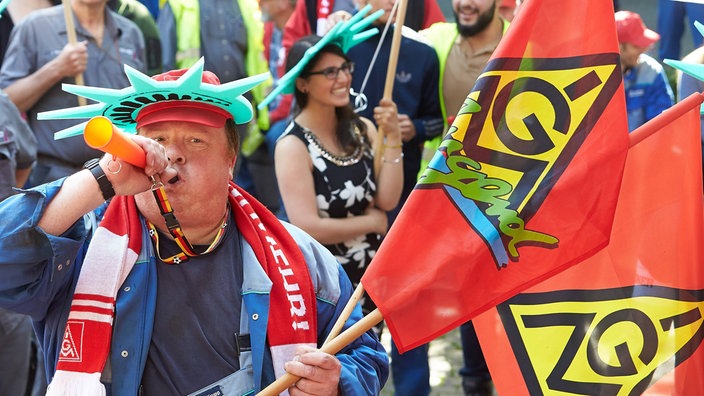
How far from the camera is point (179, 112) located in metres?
3.21

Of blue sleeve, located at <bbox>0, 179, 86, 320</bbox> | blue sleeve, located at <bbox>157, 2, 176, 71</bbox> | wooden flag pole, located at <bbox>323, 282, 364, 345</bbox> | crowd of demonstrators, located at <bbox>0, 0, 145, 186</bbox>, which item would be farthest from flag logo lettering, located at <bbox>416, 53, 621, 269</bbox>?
blue sleeve, located at <bbox>157, 2, 176, 71</bbox>

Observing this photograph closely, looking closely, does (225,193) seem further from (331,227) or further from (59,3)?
(59,3)

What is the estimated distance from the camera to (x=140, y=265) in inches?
124

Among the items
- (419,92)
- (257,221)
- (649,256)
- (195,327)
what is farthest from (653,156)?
(419,92)

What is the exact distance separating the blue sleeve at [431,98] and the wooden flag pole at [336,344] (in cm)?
348

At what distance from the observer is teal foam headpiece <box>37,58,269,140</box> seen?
308cm

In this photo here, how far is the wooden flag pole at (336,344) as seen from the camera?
307 centimetres

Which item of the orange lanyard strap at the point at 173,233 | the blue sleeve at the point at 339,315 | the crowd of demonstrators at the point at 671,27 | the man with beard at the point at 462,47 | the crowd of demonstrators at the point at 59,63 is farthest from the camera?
the crowd of demonstrators at the point at 671,27

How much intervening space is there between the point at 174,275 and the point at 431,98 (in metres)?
3.66

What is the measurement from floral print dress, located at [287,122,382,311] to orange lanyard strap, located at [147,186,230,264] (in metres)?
2.03

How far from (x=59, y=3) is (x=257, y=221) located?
4.38 meters

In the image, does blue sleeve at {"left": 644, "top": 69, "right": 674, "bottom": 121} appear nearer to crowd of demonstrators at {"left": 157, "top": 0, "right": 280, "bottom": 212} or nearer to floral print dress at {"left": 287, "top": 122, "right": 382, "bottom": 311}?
floral print dress at {"left": 287, "top": 122, "right": 382, "bottom": 311}

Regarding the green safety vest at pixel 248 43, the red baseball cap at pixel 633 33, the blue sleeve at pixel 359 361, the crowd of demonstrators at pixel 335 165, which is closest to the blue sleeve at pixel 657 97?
the red baseball cap at pixel 633 33

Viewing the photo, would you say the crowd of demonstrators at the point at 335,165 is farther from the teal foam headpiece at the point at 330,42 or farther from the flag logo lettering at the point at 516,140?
the flag logo lettering at the point at 516,140
